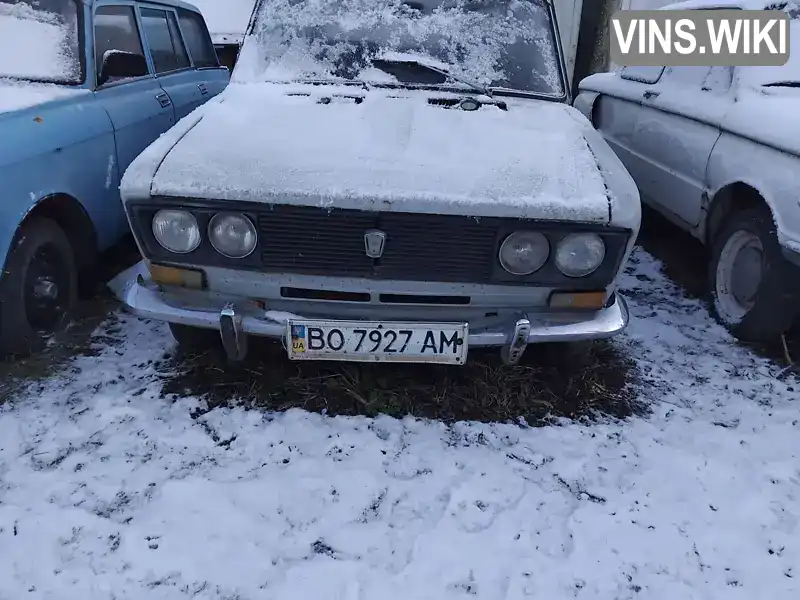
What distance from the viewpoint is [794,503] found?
2.55 m

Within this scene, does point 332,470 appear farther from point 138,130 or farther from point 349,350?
point 138,130

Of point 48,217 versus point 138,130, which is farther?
point 138,130

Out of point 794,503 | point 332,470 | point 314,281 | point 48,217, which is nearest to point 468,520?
point 332,470

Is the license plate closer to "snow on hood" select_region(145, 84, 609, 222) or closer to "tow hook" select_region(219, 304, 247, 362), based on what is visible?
"tow hook" select_region(219, 304, 247, 362)

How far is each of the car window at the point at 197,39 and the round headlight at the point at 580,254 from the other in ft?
13.0

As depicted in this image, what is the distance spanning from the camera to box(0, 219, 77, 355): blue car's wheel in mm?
2997

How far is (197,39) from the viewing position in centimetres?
541

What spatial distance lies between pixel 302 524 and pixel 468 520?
0.61 meters

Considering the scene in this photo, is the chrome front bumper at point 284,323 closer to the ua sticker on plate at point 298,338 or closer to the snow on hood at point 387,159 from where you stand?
the ua sticker on plate at point 298,338

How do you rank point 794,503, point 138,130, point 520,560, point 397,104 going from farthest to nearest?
point 138,130 < point 397,104 < point 794,503 < point 520,560

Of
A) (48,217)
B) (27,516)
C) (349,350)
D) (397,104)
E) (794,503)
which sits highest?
(397,104)

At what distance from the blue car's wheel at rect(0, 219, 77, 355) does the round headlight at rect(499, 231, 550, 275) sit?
7.26 ft

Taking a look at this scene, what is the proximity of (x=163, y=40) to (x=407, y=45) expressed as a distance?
7.24ft

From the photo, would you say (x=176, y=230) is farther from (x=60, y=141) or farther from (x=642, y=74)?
(x=642, y=74)
